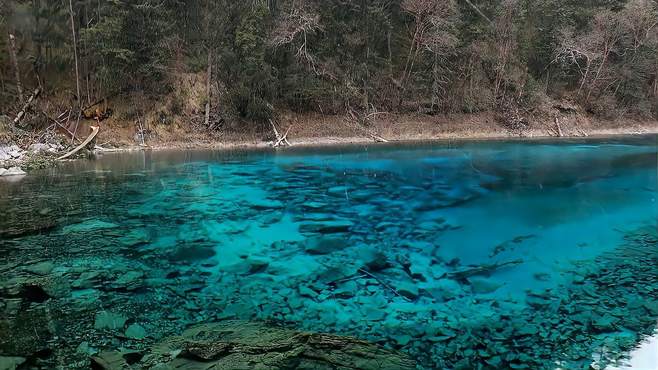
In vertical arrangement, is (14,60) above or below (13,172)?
above

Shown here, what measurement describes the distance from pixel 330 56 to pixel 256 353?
24071 millimetres

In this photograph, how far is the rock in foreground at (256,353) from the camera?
3346 mm

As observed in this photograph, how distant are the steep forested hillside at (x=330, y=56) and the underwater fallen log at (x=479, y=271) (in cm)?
1932

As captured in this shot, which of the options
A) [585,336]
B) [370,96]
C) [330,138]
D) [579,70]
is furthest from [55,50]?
[579,70]

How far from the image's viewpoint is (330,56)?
84.7 ft

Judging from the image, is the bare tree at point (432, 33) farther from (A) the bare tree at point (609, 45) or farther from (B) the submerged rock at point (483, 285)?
(B) the submerged rock at point (483, 285)

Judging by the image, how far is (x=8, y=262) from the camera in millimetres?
5668

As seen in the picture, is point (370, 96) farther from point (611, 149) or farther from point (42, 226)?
point (42, 226)

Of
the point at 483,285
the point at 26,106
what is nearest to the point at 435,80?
the point at 26,106


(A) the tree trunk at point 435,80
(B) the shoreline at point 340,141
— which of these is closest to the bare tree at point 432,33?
(A) the tree trunk at point 435,80

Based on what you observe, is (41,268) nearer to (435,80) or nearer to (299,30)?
(299,30)

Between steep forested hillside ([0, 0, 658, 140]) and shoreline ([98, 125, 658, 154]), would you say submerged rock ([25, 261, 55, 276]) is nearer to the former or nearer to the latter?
shoreline ([98, 125, 658, 154])

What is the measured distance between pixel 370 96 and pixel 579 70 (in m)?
16.2

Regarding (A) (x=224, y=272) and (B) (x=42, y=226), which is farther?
(B) (x=42, y=226)
